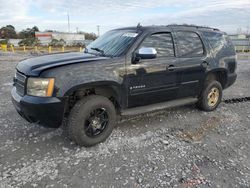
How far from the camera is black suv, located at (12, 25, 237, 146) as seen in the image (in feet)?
11.8

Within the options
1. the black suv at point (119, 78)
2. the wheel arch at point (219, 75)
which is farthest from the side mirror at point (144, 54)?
the wheel arch at point (219, 75)

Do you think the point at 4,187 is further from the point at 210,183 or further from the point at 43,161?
the point at 210,183

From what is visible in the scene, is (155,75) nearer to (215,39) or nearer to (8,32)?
(215,39)

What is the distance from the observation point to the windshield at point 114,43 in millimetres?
4305

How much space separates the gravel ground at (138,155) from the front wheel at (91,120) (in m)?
0.18

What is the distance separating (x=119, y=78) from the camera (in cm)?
405

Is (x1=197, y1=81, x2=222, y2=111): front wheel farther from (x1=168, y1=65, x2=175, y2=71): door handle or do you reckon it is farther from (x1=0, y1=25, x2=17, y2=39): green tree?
(x1=0, y1=25, x2=17, y2=39): green tree

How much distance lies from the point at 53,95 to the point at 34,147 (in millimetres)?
993

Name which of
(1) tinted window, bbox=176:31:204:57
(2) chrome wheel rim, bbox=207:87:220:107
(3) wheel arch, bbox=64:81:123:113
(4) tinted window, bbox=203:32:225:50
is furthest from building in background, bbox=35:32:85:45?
(3) wheel arch, bbox=64:81:123:113

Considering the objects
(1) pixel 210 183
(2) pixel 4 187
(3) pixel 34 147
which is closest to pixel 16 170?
(2) pixel 4 187

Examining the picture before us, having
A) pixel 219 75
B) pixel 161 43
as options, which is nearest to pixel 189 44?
pixel 161 43

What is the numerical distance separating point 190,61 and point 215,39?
1.10 meters

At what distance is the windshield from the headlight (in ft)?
3.95

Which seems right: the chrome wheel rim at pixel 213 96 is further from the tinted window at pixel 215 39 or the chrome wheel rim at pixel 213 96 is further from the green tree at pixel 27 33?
the green tree at pixel 27 33
